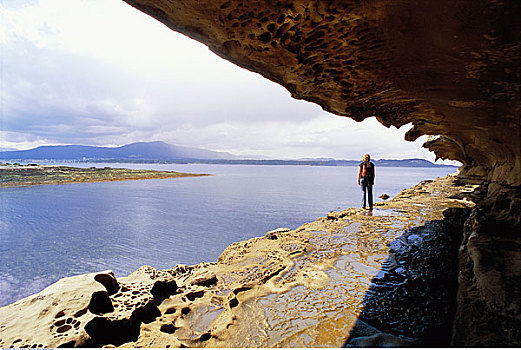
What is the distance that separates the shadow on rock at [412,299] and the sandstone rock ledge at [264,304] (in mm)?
11

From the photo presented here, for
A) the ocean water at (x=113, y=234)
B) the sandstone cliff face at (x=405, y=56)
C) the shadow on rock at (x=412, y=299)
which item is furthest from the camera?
the ocean water at (x=113, y=234)

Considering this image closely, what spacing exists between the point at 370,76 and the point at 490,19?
50.5 inches

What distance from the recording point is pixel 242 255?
531cm

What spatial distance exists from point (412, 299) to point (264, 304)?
70.1 inches

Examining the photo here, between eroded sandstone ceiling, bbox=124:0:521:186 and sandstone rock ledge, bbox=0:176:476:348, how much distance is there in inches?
104

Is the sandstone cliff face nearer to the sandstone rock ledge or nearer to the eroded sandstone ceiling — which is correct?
the eroded sandstone ceiling

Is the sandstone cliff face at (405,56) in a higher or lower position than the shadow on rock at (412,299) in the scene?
higher

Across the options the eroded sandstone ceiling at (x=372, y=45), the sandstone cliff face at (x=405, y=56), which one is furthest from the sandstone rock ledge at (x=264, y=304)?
the eroded sandstone ceiling at (x=372, y=45)

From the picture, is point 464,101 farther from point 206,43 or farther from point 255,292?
point 255,292

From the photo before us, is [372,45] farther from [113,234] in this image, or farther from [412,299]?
[113,234]

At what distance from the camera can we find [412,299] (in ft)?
10.2

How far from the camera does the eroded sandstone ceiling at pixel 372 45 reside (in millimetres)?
2215

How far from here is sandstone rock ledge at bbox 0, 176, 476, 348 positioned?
2.51 metres

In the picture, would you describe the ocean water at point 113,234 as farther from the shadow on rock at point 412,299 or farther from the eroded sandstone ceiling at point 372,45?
the eroded sandstone ceiling at point 372,45
